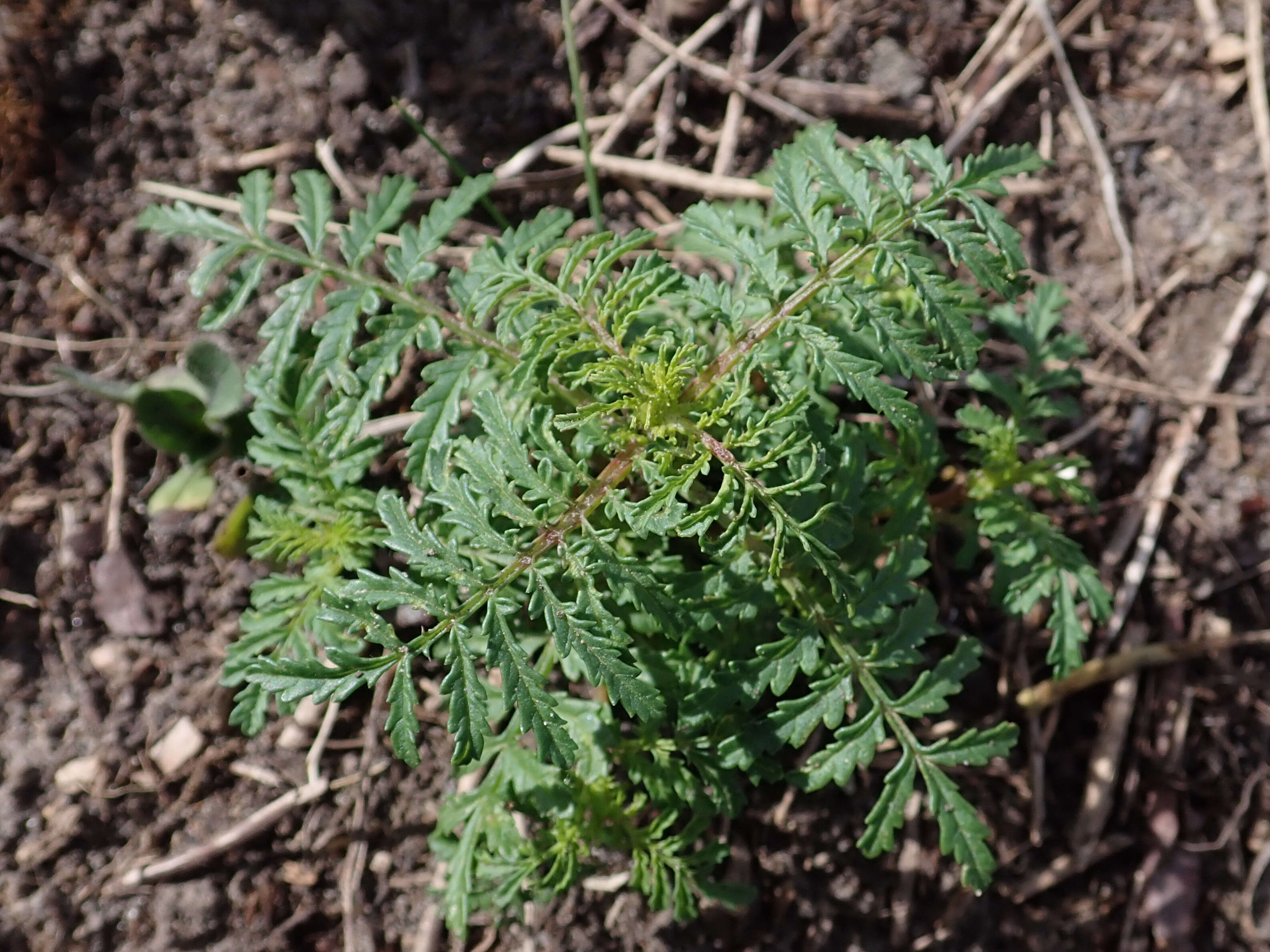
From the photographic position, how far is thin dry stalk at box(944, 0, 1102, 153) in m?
4.00

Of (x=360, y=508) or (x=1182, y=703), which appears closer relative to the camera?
(x=360, y=508)

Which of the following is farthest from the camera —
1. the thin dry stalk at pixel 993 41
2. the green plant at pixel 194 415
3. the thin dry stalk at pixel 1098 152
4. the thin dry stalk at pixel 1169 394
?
the thin dry stalk at pixel 993 41

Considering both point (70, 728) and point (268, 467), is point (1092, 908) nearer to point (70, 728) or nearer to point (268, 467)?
point (268, 467)

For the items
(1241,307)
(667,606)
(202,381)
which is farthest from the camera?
(1241,307)

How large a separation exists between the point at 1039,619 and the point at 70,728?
11.8 ft

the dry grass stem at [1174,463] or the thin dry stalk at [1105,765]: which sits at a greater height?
the dry grass stem at [1174,463]

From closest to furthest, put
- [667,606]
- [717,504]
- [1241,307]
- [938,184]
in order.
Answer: [717,504] < [667,606] < [938,184] < [1241,307]

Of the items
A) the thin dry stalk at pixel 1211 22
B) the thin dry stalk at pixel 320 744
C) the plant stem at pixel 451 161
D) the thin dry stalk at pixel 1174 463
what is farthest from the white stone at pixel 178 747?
the thin dry stalk at pixel 1211 22

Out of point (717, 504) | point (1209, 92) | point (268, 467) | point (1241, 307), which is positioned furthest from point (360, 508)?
point (1209, 92)

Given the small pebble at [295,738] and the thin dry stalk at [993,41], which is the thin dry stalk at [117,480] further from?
the thin dry stalk at [993,41]

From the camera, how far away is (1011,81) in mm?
4055

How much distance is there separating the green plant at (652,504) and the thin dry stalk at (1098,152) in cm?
95

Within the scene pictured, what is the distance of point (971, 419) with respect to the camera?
3102 millimetres

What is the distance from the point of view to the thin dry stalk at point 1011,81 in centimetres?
400
